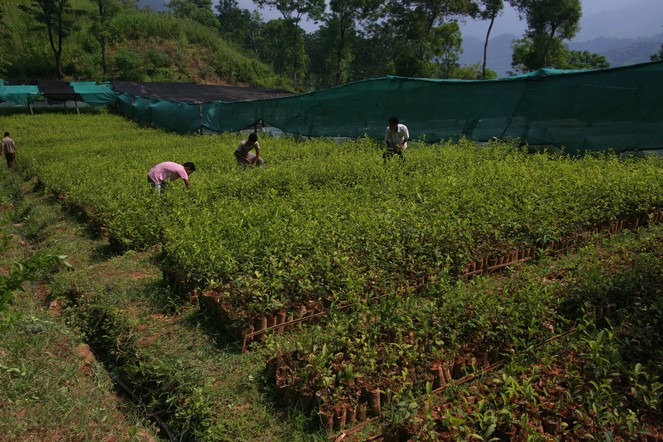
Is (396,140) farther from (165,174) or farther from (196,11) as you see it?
(196,11)

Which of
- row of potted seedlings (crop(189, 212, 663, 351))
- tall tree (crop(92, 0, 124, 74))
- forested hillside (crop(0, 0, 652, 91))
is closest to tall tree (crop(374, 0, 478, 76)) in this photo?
forested hillside (crop(0, 0, 652, 91))

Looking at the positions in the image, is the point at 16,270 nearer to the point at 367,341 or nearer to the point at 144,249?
the point at 367,341

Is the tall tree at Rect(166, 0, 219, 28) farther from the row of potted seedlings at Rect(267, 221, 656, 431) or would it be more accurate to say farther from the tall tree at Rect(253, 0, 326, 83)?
the row of potted seedlings at Rect(267, 221, 656, 431)

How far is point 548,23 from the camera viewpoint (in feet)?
119

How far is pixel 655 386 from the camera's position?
8.75 ft

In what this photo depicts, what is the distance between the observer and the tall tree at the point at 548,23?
35.2 m

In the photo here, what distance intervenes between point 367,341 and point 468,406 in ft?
3.10

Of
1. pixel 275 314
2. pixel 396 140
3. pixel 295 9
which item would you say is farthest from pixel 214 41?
pixel 275 314

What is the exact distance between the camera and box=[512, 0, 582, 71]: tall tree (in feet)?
115

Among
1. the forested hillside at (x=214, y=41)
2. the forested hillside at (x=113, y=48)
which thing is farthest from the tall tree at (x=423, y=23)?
the forested hillside at (x=113, y=48)

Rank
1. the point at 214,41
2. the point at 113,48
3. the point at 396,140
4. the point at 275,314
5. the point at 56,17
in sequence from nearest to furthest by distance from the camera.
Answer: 1. the point at 275,314
2. the point at 396,140
3. the point at 56,17
4. the point at 113,48
5. the point at 214,41

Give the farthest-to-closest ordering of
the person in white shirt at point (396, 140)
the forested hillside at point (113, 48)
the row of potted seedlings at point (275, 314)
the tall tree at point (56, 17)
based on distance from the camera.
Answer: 1. the forested hillside at point (113, 48)
2. the tall tree at point (56, 17)
3. the person in white shirt at point (396, 140)
4. the row of potted seedlings at point (275, 314)

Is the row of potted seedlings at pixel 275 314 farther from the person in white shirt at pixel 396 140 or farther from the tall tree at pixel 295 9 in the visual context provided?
the tall tree at pixel 295 9

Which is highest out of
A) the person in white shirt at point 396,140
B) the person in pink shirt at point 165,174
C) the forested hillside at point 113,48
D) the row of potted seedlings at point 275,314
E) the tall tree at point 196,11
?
the tall tree at point 196,11
